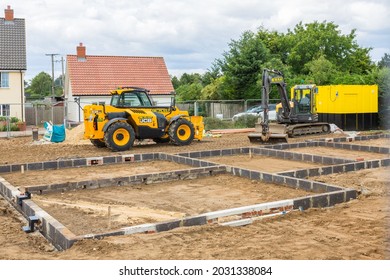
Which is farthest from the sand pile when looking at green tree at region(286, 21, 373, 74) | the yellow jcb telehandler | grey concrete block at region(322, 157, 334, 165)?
green tree at region(286, 21, 373, 74)

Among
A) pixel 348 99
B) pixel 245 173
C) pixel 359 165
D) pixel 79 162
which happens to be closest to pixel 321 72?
pixel 348 99

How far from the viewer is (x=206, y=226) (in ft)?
22.1

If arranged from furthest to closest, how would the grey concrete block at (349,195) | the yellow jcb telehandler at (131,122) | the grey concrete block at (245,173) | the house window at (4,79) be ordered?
1. the house window at (4,79)
2. the yellow jcb telehandler at (131,122)
3. the grey concrete block at (245,173)
4. the grey concrete block at (349,195)

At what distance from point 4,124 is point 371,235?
2622cm

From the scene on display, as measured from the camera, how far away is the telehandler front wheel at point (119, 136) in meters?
16.1

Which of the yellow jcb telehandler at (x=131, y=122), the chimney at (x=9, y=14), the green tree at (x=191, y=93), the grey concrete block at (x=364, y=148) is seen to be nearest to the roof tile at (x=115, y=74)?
the chimney at (x=9, y=14)

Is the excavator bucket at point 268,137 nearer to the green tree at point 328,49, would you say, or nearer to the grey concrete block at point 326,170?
the grey concrete block at point 326,170

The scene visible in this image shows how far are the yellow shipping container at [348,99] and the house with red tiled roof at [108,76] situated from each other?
44.1 ft

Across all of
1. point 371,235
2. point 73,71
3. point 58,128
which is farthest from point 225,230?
point 73,71

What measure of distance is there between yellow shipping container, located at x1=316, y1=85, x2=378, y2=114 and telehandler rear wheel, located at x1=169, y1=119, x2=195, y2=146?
9.18 m

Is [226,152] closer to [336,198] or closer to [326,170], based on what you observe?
[326,170]

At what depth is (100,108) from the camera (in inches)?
651

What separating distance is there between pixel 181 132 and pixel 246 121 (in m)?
10.0
